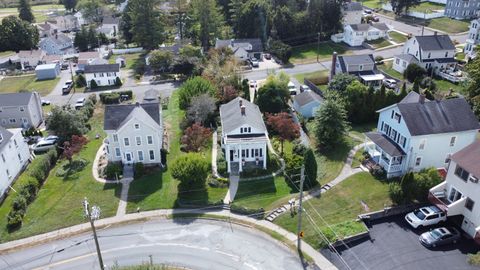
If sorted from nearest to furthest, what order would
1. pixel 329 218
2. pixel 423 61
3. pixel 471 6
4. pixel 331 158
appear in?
pixel 329 218 → pixel 331 158 → pixel 423 61 → pixel 471 6

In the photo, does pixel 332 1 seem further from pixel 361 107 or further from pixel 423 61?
pixel 361 107

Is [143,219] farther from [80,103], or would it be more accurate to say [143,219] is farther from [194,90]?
[80,103]

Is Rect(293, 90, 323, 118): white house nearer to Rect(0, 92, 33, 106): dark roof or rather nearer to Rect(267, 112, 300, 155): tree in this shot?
Rect(267, 112, 300, 155): tree

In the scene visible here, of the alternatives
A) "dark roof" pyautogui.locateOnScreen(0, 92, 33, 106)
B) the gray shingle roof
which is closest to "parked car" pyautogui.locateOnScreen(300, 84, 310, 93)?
the gray shingle roof

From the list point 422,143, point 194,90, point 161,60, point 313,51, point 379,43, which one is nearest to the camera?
point 422,143

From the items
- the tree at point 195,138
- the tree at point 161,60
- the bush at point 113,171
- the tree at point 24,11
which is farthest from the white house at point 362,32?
the tree at point 24,11

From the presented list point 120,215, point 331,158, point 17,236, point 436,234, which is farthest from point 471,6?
point 17,236

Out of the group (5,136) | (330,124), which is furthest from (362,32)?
(5,136)
